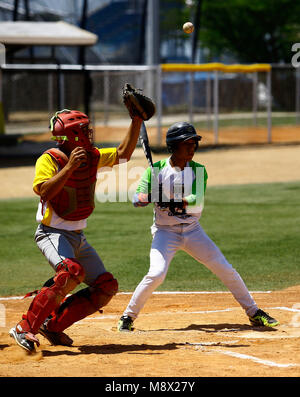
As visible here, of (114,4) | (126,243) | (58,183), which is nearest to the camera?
(58,183)

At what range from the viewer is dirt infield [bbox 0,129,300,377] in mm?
5172

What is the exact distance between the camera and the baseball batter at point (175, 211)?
20.0 ft

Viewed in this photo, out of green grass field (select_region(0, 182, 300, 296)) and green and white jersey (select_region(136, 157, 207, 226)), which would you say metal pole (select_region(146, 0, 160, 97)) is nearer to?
green grass field (select_region(0, 182, 300, 296))

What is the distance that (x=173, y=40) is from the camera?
51.6 metres

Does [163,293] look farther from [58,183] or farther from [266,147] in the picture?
[266,147]

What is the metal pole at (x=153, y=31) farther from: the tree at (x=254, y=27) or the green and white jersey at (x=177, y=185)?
the green and white jersey at (x=177, y=185)

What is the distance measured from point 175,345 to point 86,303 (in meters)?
0.78

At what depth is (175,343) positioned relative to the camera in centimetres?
599

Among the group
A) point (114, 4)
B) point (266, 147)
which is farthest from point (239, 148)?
point (114, 4)

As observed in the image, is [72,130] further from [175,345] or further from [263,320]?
[263,320]

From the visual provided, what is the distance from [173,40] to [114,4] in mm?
7158

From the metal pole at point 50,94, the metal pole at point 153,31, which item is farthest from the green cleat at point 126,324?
the metal pole at point 153,31

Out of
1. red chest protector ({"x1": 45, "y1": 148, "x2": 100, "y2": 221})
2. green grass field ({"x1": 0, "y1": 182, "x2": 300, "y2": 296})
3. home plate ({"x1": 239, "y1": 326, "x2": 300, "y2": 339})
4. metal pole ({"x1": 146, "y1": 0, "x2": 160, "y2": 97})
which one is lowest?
green grass field ({"x1": 0, "y1": 182, "x2": 300, "y2": 296})

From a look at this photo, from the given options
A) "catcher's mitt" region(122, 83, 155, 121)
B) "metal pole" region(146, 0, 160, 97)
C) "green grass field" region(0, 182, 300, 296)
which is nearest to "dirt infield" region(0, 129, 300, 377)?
"green grass field" region(0, 182, 300, 296)
